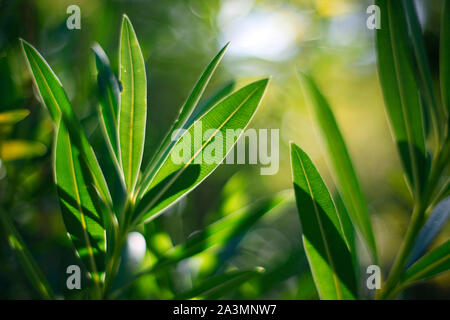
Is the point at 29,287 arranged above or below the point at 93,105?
below

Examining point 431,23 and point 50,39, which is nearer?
point 50,39

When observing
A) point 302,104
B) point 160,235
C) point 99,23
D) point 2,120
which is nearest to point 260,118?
point 302,104

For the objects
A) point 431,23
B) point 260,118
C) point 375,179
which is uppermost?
point 431,23

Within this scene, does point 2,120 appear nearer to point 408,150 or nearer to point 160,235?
point 160,235

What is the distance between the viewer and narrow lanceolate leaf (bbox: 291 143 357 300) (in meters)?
0.44

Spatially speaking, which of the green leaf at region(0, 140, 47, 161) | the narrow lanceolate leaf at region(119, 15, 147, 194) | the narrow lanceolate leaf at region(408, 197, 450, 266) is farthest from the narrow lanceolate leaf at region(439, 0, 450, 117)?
the green leaf at region(0, 140, 47, 161)

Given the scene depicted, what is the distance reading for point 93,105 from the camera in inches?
31.6

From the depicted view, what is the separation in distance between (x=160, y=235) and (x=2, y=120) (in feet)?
1.13

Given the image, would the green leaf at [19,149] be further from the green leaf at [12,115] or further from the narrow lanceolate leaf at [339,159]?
the narrow lanceolate leaf at [339,159]

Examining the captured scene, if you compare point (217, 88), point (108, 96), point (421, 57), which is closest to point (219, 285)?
point (108, 96)

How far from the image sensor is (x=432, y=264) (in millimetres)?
473

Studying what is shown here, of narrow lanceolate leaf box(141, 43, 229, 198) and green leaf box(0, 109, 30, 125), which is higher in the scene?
green leaf box(0, 109, 30, 125)

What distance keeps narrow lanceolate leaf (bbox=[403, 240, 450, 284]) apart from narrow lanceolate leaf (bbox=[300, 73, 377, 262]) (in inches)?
2.1

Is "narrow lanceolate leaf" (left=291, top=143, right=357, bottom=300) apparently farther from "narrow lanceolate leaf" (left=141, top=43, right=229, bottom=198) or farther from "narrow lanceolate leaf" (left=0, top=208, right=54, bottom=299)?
"narrow lanceolate leaf" (left=0, top=208, right=54, bottom=299)
